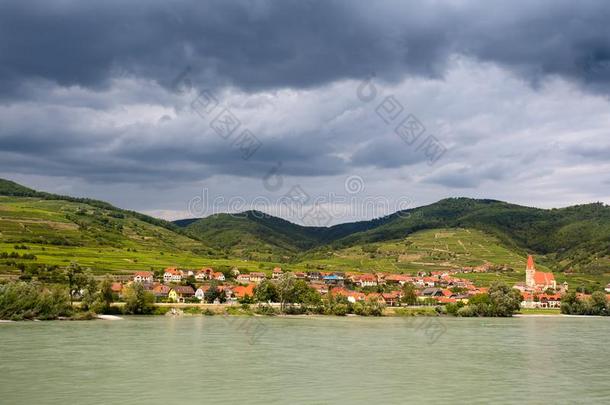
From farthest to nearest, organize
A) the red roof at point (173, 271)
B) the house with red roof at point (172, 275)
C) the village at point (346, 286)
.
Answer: the red roof at point (173, 271) → the house with red roof at point (172, 275) → the village at point (346, 286)

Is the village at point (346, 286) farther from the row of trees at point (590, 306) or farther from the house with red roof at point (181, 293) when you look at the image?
the row of trees at point (590, 306)

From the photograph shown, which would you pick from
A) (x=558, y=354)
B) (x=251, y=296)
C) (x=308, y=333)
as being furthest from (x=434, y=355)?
(x=251, y=296)

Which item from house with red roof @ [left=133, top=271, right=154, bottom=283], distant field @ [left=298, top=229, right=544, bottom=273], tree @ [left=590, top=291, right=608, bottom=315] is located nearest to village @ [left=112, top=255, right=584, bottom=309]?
house with red roof @ [left=133, top=271, right=154, bottom=283]

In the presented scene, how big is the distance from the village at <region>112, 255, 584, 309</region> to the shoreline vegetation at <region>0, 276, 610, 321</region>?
2.83 meters

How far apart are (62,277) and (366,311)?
135 ft

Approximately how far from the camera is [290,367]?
1236 inches

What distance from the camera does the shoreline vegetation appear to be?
6234 cm

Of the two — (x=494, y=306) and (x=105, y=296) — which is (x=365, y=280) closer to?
(x=494, y=306)

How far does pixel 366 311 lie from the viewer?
268 ft

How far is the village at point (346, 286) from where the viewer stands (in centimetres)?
9350

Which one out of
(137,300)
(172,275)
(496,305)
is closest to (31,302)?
(137,300)

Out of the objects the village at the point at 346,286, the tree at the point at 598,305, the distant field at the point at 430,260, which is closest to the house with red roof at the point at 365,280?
the village at the point at 346,286

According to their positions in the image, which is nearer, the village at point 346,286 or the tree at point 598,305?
the village at point 346,286

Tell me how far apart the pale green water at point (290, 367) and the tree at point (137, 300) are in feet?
64.6
